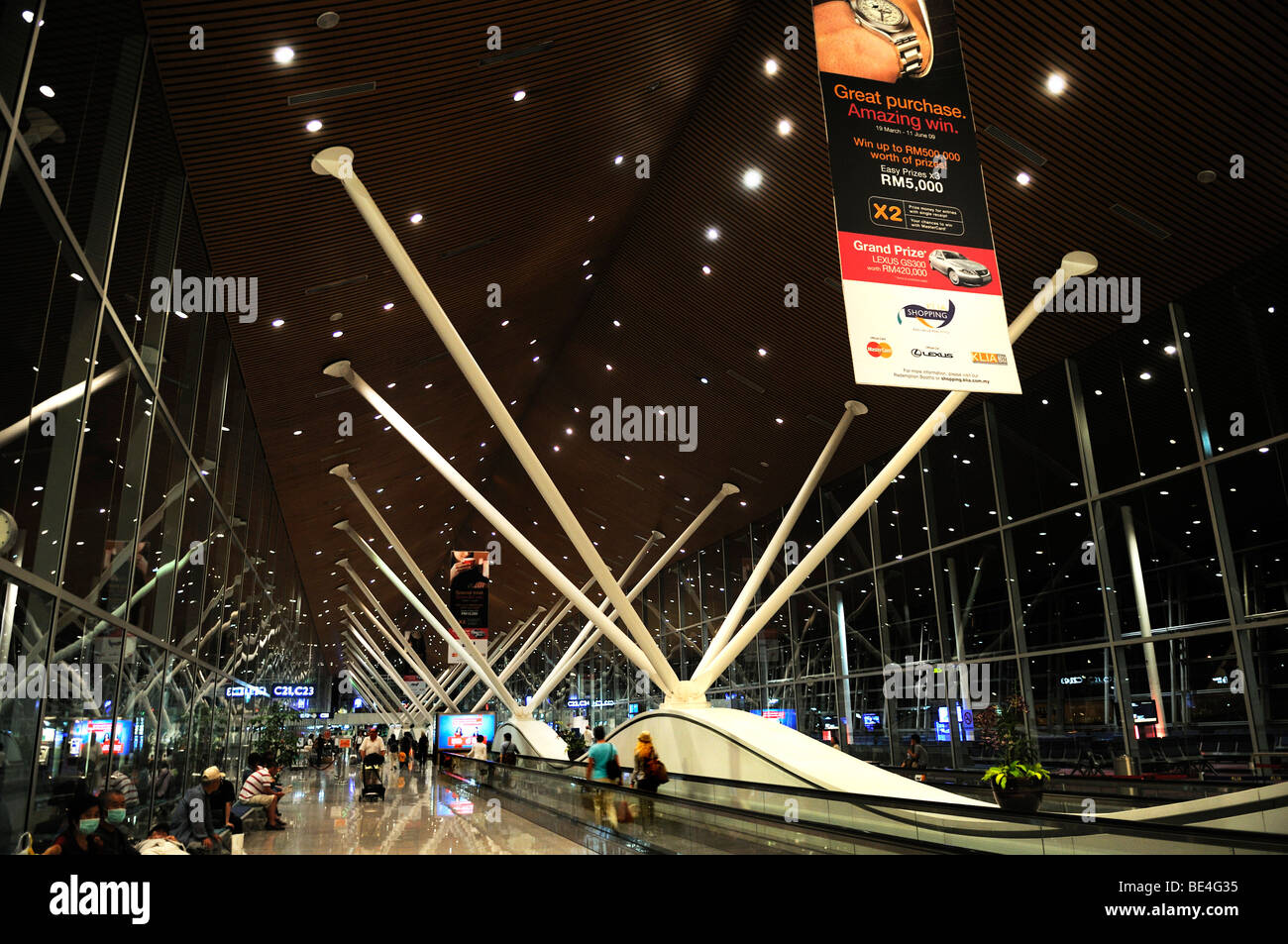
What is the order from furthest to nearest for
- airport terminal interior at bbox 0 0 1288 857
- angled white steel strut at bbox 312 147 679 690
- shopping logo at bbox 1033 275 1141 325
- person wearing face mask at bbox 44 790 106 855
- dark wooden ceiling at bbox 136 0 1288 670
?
shopping logo at bbox 1033 275 1141 325 < angled white steel strut at bbox 312 147 679 690 < dark wooden ceiling at bbox 136 0 1288 670 < airport terminal interior at bbox 0 0 1288 857 < person wearing face mask at bbox 44 790 106 855

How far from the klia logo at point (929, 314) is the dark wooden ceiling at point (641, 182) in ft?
14.6

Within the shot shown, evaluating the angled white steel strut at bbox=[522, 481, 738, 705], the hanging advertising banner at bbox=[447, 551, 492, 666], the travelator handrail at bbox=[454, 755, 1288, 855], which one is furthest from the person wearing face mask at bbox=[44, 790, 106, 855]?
the hanging advertising banner at bbox=[447, 551, 492, 666]

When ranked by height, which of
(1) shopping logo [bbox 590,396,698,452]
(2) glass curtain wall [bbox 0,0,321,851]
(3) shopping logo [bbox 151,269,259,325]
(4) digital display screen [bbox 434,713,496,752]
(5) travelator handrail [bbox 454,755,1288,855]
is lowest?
(4) digital display screen [bbox 434,713,496,752]

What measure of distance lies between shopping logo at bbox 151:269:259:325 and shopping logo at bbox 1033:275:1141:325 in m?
11.9

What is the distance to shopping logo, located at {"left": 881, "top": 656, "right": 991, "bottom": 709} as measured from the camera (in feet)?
57.8

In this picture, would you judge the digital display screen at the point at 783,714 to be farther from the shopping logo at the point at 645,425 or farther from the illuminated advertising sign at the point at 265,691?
the illuminated advertising sign at the point at 265,691

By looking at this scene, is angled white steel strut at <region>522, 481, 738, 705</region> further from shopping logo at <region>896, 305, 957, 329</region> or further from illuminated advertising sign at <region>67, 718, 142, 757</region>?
shopping logo at <region>896, 305, 957, 329</region>

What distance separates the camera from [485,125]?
10.9 meters

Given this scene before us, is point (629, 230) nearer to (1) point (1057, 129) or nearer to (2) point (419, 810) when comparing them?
(1) point (1057, 129)

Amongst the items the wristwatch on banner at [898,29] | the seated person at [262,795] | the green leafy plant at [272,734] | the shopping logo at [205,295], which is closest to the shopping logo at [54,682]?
the shopping logo at [205,295]

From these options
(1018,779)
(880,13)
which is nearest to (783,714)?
(1018,779)

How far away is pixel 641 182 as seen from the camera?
14.9 meters

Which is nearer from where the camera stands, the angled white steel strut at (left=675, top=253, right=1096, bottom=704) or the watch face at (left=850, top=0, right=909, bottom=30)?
the watch face at (left=850, top=0, right=909, bottom=30)
